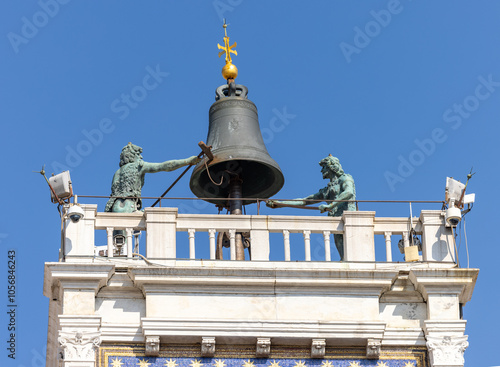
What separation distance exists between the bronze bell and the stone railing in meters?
2.04

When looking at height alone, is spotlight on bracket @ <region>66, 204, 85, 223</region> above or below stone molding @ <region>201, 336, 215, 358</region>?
above

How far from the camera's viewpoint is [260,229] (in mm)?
31531

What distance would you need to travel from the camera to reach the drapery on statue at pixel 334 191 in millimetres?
33281

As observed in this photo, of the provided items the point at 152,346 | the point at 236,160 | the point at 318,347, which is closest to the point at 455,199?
the point at 318,347

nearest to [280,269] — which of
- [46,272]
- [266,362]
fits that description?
[266,362]

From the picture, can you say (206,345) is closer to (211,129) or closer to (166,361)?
(166,361)

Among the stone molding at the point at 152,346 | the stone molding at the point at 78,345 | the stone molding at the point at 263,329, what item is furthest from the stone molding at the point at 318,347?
the stone molding at the point at 78,345

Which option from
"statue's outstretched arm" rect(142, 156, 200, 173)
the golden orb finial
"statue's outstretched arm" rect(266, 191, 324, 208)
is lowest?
"statue's outstretched arm" rect(266, 191, 324, 208)

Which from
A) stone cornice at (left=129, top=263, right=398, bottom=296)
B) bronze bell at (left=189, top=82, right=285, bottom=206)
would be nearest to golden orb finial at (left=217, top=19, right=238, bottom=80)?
bronze bell at (left=189, top=82, right=285, bottom=206)

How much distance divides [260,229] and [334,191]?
104 inches

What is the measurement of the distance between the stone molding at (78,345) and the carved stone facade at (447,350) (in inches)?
200

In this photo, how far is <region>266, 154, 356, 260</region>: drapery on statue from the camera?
33281 millimetres

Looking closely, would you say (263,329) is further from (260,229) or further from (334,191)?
(334,191)

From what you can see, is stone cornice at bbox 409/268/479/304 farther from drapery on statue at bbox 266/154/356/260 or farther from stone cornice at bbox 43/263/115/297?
stone cornice at bbox 43/263/115/297
